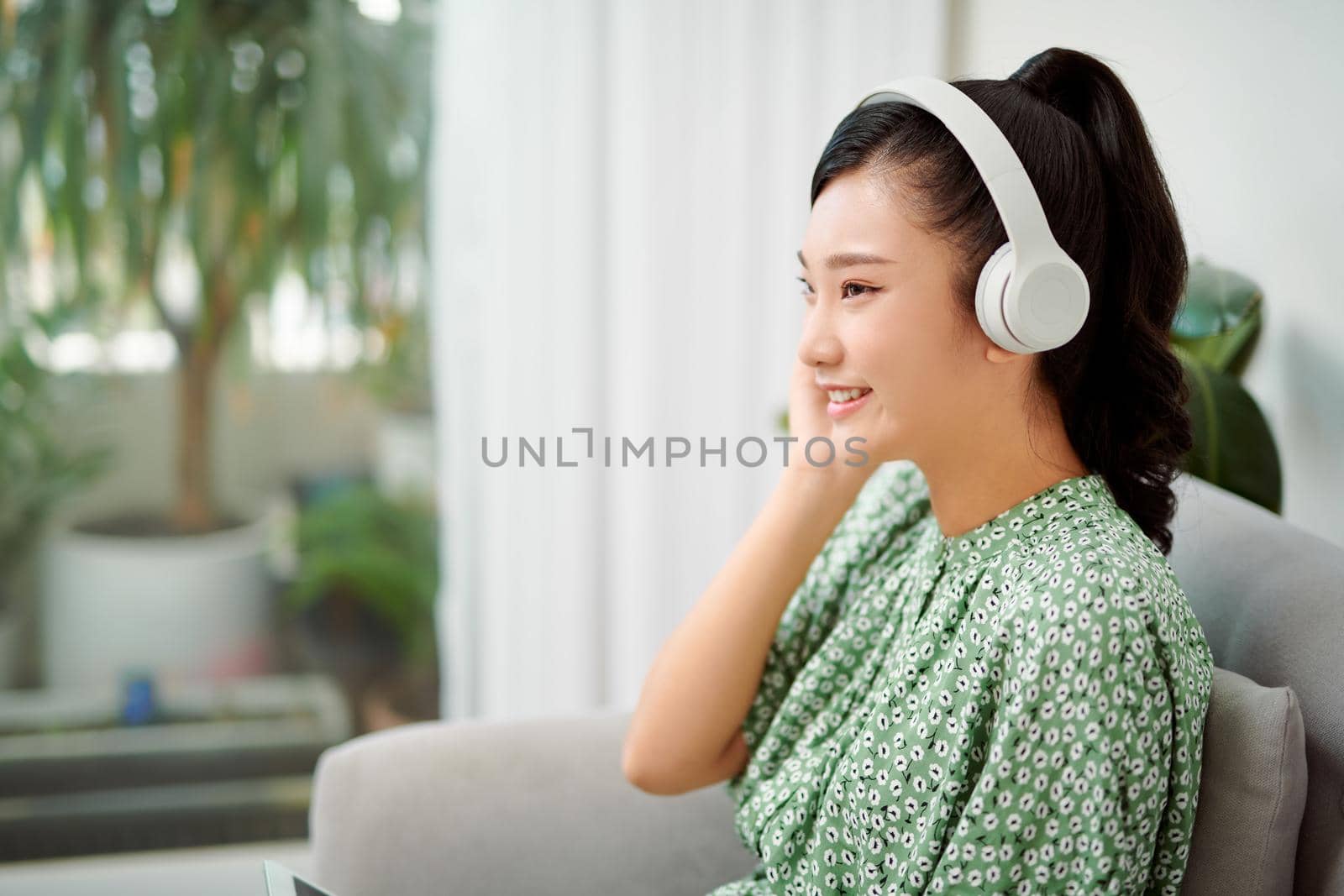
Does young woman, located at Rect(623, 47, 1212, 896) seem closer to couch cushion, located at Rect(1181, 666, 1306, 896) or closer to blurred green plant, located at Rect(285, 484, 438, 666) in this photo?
couch cushion, located at Rect(1181, 666, 1306, 896)

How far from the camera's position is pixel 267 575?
7.55ft

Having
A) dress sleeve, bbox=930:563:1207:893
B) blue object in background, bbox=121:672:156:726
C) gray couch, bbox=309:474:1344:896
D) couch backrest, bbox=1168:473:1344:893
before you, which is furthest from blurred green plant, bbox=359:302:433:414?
dress sleeve, bbox=930:563:1207:893

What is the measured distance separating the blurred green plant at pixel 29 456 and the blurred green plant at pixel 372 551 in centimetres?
44

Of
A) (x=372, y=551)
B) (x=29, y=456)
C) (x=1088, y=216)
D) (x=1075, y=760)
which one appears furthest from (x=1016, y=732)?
(x=29, y=456)

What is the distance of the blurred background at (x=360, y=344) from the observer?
6.11ft

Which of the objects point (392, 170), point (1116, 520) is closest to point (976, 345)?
point (1116, 520)

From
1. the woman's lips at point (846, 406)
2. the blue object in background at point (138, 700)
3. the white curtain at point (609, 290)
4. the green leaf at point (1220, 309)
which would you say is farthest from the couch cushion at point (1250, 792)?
A: the blue object in background at point (138, 700)

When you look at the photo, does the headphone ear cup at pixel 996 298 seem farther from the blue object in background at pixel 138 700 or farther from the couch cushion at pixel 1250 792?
the blue object in background at pixel 138 700

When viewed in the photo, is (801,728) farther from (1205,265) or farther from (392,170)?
(392,170)

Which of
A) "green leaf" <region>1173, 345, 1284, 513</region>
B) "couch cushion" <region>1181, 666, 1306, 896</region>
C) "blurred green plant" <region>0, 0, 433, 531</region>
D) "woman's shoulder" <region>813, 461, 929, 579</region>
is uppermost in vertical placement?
"blurred green plant" <region>0, 0, 433, 531</region>

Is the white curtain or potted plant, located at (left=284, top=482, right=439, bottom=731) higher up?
the white curtain

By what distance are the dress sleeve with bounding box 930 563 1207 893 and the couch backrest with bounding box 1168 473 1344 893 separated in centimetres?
12

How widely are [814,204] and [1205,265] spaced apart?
0.56 m

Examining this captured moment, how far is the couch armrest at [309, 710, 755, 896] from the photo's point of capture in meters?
1.09
